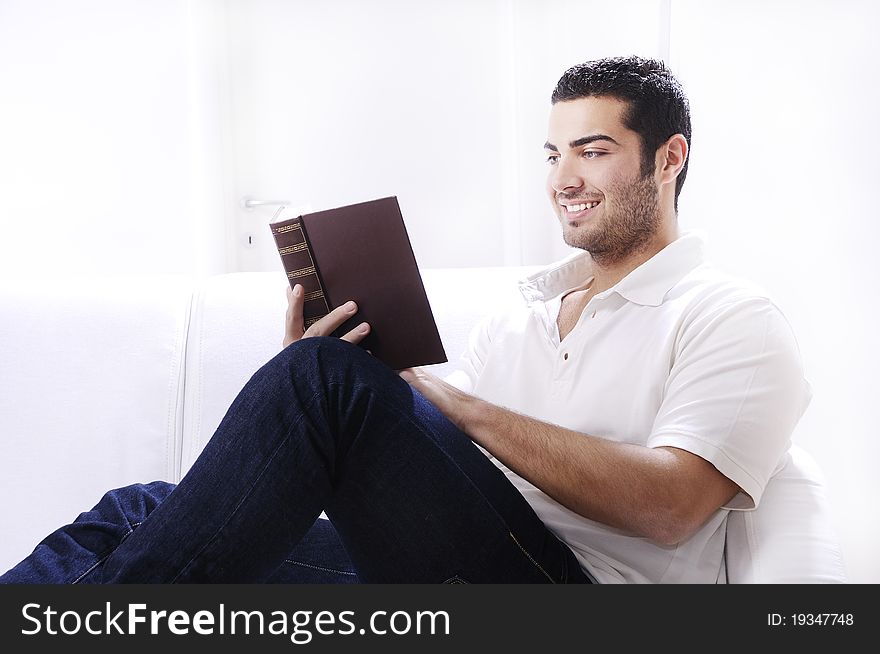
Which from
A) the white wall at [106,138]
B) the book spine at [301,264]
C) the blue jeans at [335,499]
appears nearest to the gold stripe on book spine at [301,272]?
the book spine at [301,264]

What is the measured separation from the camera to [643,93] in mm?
1248

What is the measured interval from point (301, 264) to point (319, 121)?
1576 mm

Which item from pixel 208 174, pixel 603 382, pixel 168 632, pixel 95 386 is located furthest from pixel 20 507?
pixel 208 174

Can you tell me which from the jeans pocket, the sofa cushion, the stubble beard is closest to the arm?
the jeans pocket

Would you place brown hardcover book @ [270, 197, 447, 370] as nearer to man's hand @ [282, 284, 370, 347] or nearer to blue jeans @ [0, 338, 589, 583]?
man's hand @ [282, 284, 370, 347]

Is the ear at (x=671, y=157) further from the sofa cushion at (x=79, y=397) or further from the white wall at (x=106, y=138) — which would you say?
the white wall at (x=106, y=138)

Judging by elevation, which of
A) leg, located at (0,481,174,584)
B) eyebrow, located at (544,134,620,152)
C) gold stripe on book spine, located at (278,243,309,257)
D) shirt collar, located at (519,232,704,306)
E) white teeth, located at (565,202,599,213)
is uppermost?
eyebrow, located at (544,134,620,152)

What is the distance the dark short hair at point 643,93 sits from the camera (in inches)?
49.1

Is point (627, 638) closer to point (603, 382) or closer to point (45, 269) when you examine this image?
point (603, 382)

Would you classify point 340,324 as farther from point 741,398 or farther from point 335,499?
point 741,398

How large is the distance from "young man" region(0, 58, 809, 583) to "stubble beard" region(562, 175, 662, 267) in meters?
0.08

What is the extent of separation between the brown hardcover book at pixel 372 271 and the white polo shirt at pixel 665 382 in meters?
0.21

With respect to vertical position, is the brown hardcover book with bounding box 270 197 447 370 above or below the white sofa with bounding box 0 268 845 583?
above

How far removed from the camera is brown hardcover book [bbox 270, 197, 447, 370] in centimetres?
107
